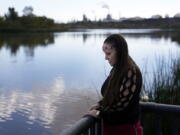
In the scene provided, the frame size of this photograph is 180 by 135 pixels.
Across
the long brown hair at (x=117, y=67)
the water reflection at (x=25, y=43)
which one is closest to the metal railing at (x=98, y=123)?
the long brown hair at (x=117, y=67)

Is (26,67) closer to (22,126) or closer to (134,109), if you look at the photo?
(22,126)

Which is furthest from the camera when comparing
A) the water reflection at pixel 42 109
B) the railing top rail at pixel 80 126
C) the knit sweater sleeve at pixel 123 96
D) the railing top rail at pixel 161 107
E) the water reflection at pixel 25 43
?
the water reflection at pixel 25 43

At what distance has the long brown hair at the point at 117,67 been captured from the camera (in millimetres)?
2086

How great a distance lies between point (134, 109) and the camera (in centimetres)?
215

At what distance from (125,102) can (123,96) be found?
4 cm

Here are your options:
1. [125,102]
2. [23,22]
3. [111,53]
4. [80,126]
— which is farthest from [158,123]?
[23,22]

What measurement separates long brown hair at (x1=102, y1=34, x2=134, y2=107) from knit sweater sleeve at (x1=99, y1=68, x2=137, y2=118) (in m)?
0.02

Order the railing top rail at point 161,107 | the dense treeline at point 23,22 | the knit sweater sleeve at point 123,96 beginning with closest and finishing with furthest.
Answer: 1. the knit sweater sleeve at point 123,96
2. the railing top rail at point 161,107
3. the dense treeline at point 23,22

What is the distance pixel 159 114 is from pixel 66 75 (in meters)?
12.9

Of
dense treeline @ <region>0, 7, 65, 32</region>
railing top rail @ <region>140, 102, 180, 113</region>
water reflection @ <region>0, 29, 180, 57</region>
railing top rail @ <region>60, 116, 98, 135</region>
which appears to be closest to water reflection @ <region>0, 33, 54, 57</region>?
water reflection @ <region>0, 29, 180, 57</region>

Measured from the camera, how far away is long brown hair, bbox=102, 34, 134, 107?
82.1 inches

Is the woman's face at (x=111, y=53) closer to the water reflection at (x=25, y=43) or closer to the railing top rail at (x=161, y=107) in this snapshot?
the railing top rail at (x=161, y=107)

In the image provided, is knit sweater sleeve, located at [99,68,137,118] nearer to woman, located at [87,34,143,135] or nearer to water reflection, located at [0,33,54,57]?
woman, located at [87,34,143,135]

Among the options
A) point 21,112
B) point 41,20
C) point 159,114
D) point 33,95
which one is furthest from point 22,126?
point 41,20
